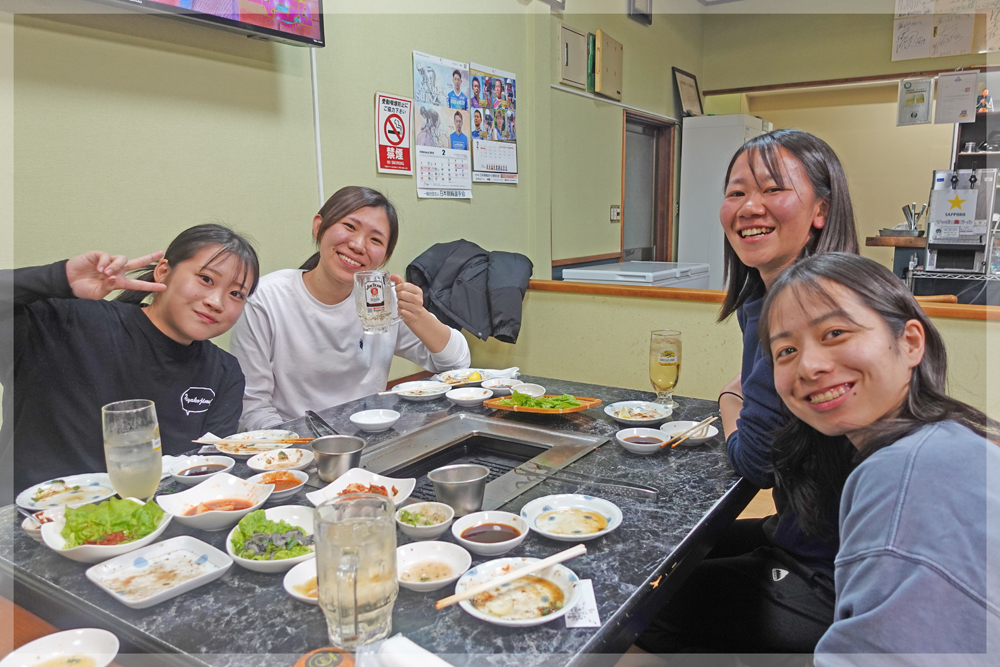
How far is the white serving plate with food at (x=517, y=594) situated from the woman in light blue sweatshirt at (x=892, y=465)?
0.33 meters

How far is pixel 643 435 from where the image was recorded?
62.8 inches

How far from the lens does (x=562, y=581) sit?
96 cm

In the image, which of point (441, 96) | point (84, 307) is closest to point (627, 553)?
point (84, 307)

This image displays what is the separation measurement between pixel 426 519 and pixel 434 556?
0.34 ft

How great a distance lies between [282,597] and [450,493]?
0.33 m

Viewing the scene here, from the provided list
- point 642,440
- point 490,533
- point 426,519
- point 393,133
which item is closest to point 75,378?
point 426,519

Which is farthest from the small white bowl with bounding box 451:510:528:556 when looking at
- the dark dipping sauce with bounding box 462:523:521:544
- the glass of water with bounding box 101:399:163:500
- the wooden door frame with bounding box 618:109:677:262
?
the wooden door frame with bounding box 618:109:677:262

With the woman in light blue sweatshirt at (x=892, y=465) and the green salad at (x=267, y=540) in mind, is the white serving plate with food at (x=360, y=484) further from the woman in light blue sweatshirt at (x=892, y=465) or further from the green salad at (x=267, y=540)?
the woman in light blue sweatshirt at (x=892, y=465)

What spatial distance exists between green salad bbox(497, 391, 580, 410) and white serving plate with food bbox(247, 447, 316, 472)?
57cm

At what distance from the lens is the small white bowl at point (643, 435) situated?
1.47 m

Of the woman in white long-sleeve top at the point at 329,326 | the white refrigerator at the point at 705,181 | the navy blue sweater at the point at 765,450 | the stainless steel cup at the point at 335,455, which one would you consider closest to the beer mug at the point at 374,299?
the woman in white long-sleeve top at the point at 329,326

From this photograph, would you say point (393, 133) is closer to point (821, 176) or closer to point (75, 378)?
point (75, 378)

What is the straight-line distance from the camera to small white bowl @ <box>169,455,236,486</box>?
51.2 inches

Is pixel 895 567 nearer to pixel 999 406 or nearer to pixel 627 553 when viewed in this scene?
pixel 627 553
